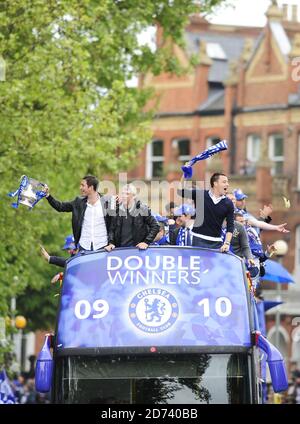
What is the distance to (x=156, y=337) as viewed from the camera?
22.5 m

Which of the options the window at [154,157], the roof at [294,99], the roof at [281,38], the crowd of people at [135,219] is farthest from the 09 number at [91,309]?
the window at [154,157]

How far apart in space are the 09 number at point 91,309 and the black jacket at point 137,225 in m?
1.33

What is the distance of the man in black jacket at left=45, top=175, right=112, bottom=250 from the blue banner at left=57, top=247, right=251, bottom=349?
74 centimetres

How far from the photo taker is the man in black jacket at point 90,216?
78.9ft

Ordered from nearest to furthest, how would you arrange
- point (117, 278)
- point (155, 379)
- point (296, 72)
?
point (155, 379) < point (117, 278) < point (296, 72)

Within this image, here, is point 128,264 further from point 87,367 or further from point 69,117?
point 69,117

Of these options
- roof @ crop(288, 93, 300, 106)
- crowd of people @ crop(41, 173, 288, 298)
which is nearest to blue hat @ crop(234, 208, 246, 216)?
crowd of people @ crop(41, 173, 288, 298)

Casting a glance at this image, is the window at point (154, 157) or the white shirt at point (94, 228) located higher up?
the window at point (154, 157)

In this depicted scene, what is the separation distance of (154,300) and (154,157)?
188ft

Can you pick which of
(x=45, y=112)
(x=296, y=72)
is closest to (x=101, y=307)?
(x=45, y=112)

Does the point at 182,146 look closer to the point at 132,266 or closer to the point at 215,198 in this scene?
the point at 215,198

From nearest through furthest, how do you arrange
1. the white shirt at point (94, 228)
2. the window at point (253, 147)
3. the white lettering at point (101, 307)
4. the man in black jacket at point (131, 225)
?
the white lettering at point (101, 307) < the man in black jacket at point (131, 225) < the white shirt at point (94, 228) < the window at point (253, 147)

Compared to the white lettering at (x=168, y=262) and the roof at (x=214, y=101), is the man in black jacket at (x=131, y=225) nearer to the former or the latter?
the white lettering at (x=168, y=262)

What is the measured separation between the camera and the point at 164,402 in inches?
877
